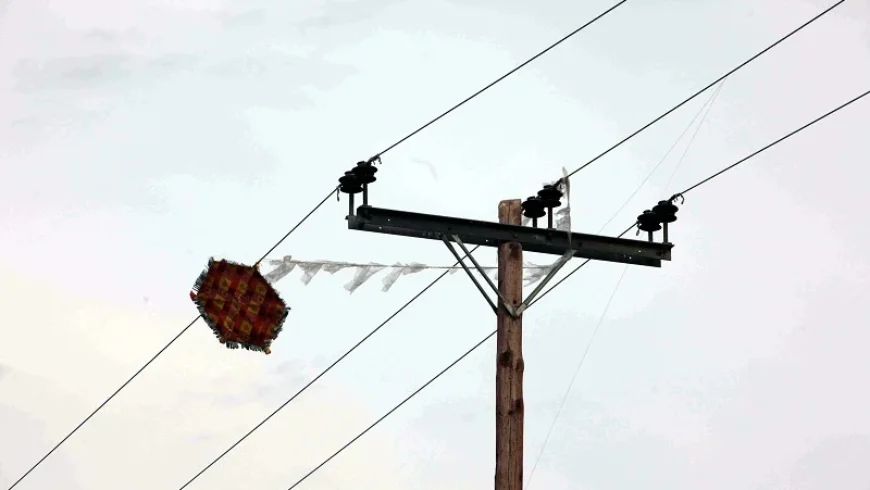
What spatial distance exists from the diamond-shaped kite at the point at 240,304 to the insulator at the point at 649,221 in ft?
11.2

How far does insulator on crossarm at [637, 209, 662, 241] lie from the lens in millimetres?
14953

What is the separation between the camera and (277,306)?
15.2 m

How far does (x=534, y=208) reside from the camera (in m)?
14.2

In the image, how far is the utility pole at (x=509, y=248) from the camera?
1316 cm

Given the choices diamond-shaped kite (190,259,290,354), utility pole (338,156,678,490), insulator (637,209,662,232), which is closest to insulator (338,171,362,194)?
utility pole (338,156,678,490)

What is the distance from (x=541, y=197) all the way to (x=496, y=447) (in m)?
2.35

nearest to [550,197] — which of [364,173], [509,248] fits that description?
[509,248]

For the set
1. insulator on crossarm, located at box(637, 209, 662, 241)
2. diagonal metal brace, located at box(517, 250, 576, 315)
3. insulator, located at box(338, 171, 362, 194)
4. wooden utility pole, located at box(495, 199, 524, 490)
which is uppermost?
insulator on crossarm, located at box(637, 209, 662, 241)

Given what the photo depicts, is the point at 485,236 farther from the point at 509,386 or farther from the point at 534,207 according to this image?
the point at 509,386

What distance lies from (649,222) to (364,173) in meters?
2.84

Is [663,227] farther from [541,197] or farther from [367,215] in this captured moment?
[367,215]

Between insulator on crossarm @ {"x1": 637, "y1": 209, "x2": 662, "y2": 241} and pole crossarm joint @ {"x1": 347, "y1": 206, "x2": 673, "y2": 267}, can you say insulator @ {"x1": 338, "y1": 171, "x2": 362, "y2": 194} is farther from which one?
insulator on crossarm @ {"x1": 637, "y1": 209, "x2": 662, "y2": 241}

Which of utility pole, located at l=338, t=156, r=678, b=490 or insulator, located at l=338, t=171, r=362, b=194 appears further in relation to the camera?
insulator, located at l=338, t=171, r=362, b=194

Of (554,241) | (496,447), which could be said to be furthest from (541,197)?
(496,447)
